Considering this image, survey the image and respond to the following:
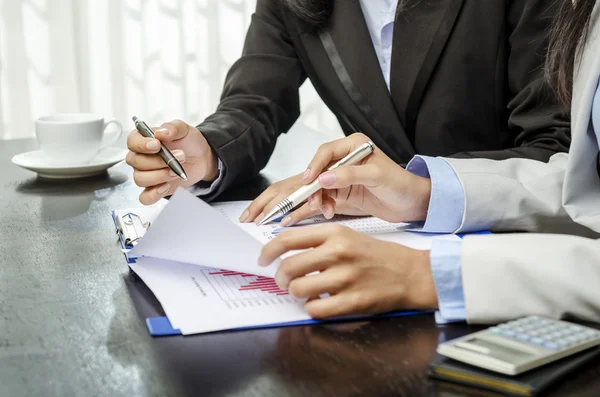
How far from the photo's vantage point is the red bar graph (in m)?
0.72

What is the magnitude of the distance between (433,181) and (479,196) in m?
0.06

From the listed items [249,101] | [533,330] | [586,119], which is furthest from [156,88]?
[533,330]

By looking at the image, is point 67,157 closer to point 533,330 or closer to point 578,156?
point 578,156

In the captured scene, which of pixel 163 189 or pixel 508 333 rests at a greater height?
pixel 508 333

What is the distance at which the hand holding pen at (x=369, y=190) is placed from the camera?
912 mm

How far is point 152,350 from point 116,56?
2.51 m

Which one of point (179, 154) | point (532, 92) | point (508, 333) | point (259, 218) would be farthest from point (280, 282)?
point (532, 92)

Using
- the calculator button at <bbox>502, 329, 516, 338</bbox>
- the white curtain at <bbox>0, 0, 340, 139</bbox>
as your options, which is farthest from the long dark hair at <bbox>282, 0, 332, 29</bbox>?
the white curtain at <bbox>0, 0, 340, 139</bbox>

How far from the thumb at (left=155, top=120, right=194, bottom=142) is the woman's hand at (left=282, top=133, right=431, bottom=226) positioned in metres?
0.22

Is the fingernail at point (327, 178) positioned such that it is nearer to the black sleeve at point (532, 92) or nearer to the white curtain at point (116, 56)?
the black sleeve at point (532, 92)

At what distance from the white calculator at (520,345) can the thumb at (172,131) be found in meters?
0.58

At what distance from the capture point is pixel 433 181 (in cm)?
93

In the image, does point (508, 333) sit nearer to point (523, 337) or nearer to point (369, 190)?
point (523, 337)

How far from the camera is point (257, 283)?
737 millimetres
